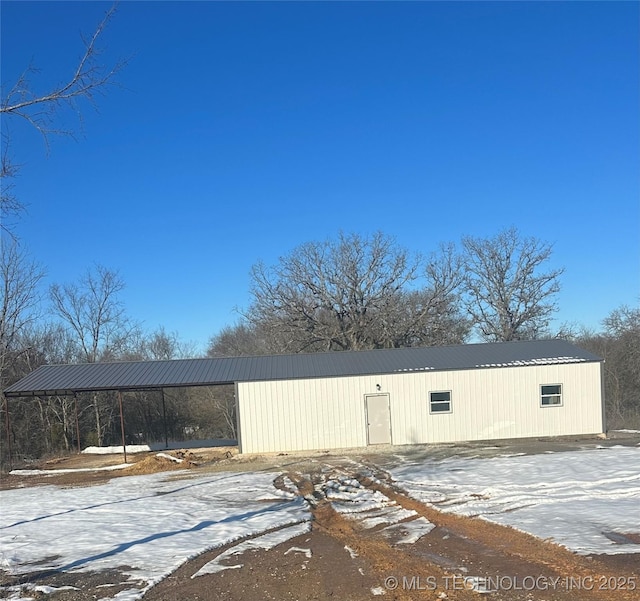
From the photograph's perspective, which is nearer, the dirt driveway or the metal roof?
the dirt driveway

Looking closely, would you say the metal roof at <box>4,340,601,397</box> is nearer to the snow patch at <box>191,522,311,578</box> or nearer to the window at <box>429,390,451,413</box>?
the window at <box>429,390,451,413</box>

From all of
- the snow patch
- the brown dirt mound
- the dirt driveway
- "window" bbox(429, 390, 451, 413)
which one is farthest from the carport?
the dirt driveway

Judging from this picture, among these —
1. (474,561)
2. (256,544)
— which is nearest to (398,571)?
(474,561)

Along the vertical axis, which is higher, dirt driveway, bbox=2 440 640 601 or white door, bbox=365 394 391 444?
dirt driveway, bbox=2 440 640 601

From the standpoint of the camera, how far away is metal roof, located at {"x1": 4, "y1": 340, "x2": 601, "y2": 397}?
20.4m

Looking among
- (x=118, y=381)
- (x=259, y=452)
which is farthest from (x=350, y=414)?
(x=118, y=381)

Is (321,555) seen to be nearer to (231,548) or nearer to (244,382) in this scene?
(231,548)

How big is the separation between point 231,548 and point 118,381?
1448 centimetres

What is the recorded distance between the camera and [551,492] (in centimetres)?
1086

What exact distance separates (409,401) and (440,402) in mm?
1141

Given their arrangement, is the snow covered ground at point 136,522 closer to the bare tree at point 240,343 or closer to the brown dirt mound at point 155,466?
the brown dirt mound at point 155,466

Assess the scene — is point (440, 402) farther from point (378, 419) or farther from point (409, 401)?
point (378, 419)

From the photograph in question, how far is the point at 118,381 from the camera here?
21094 mm

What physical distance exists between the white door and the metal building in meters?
0.04
